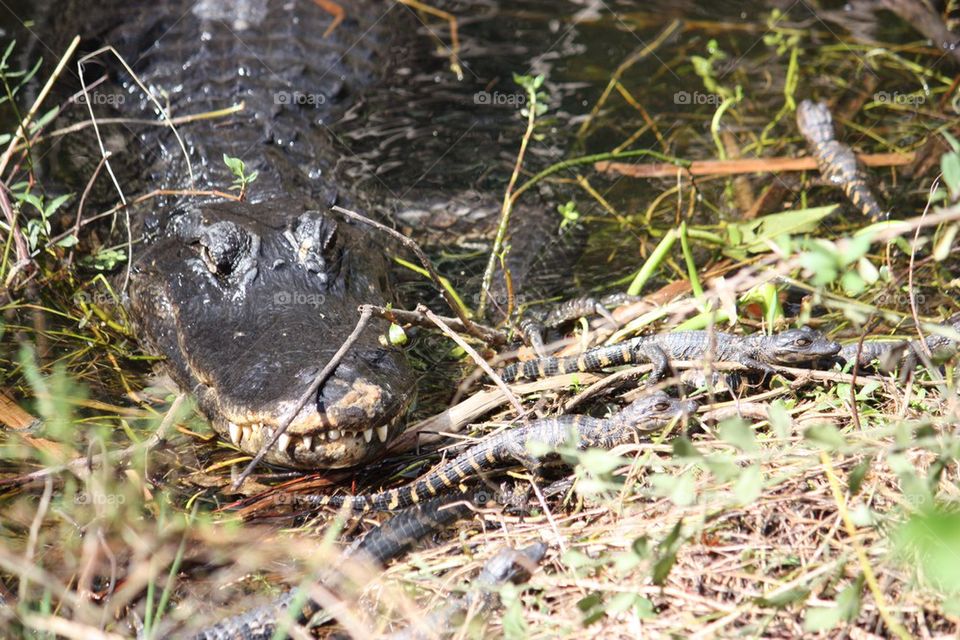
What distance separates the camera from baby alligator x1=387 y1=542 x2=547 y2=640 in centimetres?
231

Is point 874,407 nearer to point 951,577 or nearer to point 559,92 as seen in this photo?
point 951,577

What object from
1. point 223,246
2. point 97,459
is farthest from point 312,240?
point 97,459

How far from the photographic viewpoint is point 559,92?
19.2 feet

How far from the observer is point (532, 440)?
112 inches

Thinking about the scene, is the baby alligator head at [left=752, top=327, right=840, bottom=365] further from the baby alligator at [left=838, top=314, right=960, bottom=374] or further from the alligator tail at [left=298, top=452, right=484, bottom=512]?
the alligator tail at [left=298, top=452, right=484, bottom=512]

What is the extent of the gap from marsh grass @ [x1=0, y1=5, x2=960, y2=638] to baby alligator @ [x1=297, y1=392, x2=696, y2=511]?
0.08 m

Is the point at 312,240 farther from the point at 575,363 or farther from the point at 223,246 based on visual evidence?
the point at 575,363

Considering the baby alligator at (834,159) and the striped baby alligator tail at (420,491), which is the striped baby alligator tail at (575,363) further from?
the baby alligator at (834,159)

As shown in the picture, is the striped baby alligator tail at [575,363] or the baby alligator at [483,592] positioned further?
the striped baby alligator tail at [575,363]

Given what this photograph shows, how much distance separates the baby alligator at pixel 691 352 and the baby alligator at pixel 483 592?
35.8 inches

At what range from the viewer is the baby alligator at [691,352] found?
119 inches

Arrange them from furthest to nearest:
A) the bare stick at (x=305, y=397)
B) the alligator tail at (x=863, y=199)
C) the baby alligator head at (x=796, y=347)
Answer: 1. the alligator tail at (x=863, y=199)
2. the baby alligator head at (x=796, y=347)
3. the bare stick at (x=305, y=397)

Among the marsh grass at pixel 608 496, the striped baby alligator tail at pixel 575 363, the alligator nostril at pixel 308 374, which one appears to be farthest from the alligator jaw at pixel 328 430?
the striped baby alligator tail at pixel 575 363

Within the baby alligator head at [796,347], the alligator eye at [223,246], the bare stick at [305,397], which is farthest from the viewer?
the alligator eye at [223,246]
